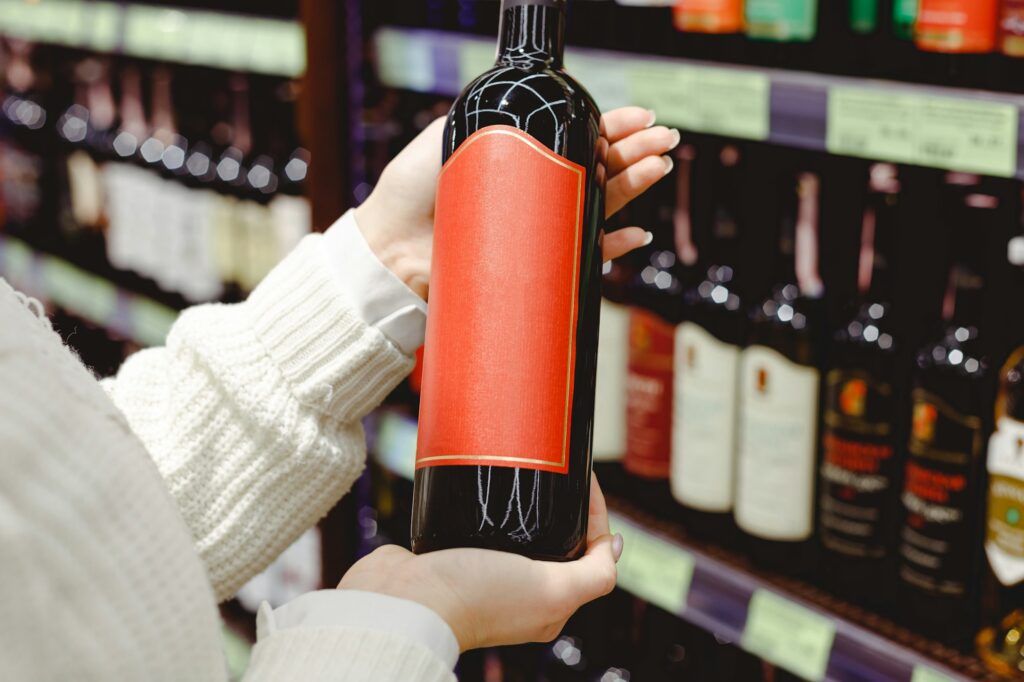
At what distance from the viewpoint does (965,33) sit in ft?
3.05

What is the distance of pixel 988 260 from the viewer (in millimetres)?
1052

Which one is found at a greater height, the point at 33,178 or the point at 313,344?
the point at 313,344

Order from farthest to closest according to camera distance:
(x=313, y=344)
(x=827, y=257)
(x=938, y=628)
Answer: (x=827, y=257) < (x=938, y=628) < (x=313, y=344)

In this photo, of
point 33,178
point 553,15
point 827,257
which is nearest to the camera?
point 553,15

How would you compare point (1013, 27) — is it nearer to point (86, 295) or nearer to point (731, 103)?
point (731, 103)

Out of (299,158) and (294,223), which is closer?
(294,223)

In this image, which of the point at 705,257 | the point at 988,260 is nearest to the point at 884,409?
the point at 988,260

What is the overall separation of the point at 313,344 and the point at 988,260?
0.63 meters

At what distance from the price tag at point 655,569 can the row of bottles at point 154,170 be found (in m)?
0.70

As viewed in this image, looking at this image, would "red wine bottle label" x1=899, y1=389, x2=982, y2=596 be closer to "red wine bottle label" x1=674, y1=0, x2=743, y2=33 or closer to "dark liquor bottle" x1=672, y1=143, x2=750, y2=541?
"dark liquor bottle" x1=672, y1=143, x2=750, y2=541

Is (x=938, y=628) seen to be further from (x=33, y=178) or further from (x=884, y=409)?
(x=33, y=178)

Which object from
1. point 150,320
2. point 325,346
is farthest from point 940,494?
point 150,320

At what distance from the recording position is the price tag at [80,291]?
2.25 metres

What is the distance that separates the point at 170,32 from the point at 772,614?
1.39 m
